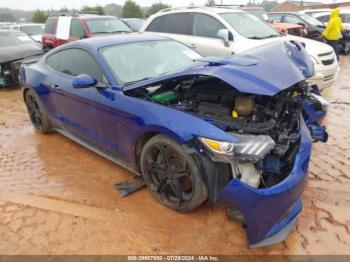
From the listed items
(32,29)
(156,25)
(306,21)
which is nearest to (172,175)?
(156,25)

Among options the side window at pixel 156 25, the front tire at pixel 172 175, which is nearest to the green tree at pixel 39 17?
the side window at pixel 156 25

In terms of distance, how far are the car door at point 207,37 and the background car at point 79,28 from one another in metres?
3.53

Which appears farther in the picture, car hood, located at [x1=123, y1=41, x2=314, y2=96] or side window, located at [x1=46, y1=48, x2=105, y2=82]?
side window, located at [x1=46, y1=48, x2=105, y2=82]

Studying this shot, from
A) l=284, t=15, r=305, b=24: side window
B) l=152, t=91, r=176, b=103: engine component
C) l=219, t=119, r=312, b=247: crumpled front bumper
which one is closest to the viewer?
l=219, t=119, r=312, b=247: crumpled front bumper

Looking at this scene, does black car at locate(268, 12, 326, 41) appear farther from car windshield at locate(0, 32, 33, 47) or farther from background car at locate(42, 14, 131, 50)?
car windshield at locate(0, 32, 33, 47)

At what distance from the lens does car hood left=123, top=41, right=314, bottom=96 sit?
8.61 ft

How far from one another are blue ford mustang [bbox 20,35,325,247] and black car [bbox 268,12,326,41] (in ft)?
32.0

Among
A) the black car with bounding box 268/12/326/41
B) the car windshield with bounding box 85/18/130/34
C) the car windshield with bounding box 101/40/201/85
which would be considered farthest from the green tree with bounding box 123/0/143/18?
the car windshield with bounding box 101/40/201/85

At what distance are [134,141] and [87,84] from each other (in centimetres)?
82

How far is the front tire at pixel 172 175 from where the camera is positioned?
275 centimetres

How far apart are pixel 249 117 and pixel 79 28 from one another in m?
8.33

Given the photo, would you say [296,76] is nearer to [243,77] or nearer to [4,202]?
[243,77]

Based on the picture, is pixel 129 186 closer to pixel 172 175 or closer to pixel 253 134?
pixel 172 175

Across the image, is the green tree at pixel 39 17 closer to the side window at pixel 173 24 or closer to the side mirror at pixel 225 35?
the side window at pixel 173 24
